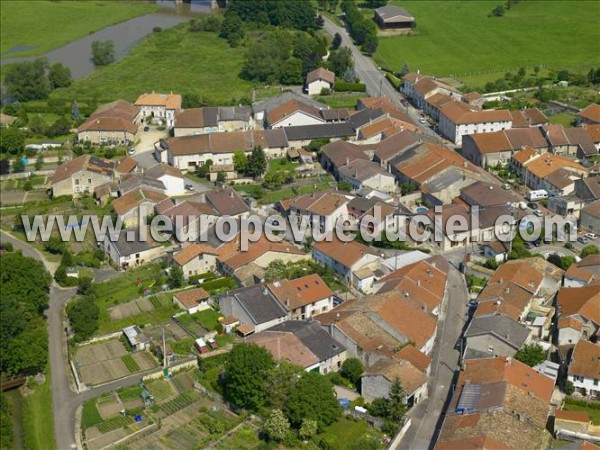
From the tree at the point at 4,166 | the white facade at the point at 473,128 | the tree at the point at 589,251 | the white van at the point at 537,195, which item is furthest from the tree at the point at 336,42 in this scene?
the tree at the point at 589,251

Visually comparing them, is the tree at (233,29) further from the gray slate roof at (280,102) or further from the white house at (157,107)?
the gray slate roof at (280,102)

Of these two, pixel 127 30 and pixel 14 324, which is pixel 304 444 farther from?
pixel 127 30

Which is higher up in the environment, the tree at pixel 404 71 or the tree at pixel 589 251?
the tree at pixel 589 251

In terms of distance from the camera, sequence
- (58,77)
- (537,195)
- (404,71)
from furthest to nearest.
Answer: (58,77), (404,71), (537,195)


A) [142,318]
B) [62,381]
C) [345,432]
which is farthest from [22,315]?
[345,432]

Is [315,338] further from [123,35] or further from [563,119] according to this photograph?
[123,35]

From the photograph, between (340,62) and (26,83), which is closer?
(26,83)

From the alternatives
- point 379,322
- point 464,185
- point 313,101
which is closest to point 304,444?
point 379,322
